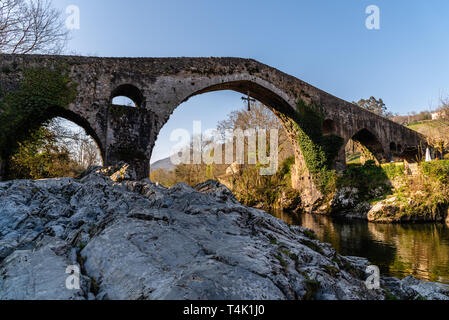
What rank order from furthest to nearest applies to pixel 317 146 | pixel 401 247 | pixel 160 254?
1. pixel 317 146
2. pixel 401 247
3. pixel 160 254

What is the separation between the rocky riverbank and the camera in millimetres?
2682

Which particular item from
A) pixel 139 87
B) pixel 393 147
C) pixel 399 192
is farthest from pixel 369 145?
pixel 139 87

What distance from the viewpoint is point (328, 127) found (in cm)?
2052

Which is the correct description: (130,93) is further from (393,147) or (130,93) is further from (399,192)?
(393,147)

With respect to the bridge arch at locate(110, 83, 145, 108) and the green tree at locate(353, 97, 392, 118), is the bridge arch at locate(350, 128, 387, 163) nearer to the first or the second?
the bridge arch at locate(110, 83, 145, 108)

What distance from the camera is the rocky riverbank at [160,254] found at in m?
2.68

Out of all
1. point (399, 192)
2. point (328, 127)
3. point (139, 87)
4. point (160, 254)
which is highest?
point (139, 87)

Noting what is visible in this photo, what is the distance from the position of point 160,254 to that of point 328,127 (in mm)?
19499

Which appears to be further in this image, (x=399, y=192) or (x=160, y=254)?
(x=399, y=192)

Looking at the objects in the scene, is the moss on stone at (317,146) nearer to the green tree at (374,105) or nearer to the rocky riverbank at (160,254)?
the rocky riverbank at (160,254)

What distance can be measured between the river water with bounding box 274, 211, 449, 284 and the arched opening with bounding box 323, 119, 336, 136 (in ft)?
28.4

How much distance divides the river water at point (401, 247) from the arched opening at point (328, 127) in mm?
8654

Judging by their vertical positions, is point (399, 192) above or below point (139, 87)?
below
